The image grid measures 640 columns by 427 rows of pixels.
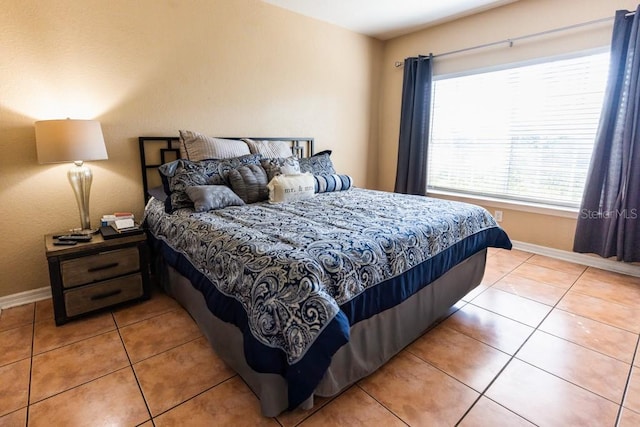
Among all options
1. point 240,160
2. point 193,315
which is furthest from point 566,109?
point 193,315

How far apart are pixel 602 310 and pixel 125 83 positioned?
12.2ft

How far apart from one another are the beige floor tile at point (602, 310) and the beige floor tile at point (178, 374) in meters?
2.25

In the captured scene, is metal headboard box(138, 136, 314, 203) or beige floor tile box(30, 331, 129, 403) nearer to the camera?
beige floor tile box(30, 331, 129, 403)

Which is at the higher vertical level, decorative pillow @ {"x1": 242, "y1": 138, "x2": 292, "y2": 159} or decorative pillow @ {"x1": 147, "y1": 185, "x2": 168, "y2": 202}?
decorative pillow @ {"x1": 242, "y1": 138, "x2": 292, "y2": 159}

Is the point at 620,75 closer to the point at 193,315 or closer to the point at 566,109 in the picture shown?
the point at 566,109

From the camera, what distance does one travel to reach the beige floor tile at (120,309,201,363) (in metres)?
1.77

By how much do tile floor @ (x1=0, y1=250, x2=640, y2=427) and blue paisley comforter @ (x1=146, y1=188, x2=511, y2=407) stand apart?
35 cm

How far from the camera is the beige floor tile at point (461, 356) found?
1.60m

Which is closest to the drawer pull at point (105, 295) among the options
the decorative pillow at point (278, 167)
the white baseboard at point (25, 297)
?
the white baseboard at point (25, 297)

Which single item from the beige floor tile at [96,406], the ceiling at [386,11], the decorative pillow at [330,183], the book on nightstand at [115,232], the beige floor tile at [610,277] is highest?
the ceiling at [386,11]

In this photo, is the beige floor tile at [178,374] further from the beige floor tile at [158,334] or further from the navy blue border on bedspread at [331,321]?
the navy blue border on bedspread at [331,321]

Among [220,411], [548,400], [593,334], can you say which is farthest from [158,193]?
[593,334]

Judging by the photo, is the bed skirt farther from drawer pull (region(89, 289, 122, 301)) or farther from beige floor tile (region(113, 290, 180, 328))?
drawer pull (region(89, 289, 122, 301))

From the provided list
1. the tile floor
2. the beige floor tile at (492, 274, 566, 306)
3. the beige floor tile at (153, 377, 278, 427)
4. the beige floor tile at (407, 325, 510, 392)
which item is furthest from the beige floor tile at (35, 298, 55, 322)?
the beige floor tile at (492, 274, 566, 306)
